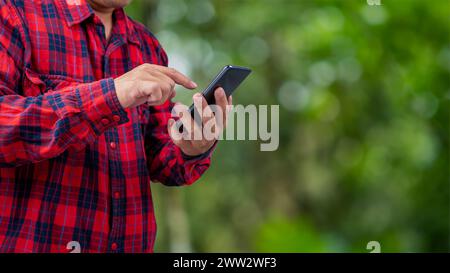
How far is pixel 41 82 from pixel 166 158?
14.3 inches

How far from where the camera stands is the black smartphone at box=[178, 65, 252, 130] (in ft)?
4.51

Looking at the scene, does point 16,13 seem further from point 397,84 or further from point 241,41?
point 241,41

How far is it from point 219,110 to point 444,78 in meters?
3.92

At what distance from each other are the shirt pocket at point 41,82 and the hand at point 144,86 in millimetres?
179

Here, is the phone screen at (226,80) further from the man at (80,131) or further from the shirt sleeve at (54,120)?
the shirt sleeve at (54,120)

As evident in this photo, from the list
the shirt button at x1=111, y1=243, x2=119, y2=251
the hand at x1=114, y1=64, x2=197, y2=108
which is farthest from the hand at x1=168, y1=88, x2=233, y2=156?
the shirt button at x1=111, y1=243, x2=119, y2=251

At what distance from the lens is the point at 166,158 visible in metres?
1.55

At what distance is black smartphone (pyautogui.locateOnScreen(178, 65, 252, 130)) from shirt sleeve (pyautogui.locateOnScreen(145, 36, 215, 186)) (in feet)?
0.49

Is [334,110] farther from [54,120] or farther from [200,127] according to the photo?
[54,120]

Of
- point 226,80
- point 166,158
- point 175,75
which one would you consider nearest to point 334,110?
point 166,158

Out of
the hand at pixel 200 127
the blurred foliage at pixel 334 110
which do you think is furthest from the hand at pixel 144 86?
the blurred foliage at pixel 334 110

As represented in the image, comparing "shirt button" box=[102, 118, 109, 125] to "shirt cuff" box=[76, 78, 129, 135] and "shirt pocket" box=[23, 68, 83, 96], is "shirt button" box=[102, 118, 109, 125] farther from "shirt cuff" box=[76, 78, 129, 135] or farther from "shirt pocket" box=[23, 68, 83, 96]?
"shirt pocket" box=[23, 68, 83, 96]

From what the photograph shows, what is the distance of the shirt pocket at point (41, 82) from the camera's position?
131 cm
